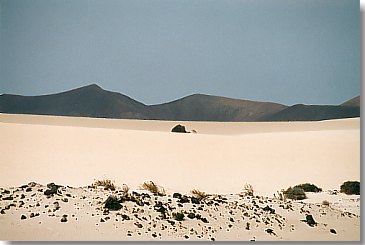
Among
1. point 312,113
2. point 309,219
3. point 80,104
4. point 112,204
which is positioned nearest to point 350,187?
point 309,219

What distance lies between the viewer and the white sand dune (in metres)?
2.85

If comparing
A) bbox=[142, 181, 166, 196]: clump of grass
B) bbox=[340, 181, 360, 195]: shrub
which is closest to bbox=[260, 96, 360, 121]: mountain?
bbox=[340, 181, 360, 195]: shrub

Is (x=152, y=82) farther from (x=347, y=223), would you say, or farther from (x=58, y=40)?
(x=347, y=223)

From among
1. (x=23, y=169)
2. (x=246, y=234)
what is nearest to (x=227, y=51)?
(x=246, y=234)

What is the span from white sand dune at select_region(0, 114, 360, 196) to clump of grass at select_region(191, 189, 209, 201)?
25 millimetres

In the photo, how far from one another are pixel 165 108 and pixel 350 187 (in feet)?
3.10

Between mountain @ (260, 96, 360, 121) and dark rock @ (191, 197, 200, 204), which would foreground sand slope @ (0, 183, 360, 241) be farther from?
mountain @ (260, 96, 360, 121)

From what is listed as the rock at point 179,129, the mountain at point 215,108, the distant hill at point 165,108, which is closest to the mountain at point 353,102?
the distant hill at point 165,108

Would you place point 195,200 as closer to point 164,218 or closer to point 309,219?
point 164,218

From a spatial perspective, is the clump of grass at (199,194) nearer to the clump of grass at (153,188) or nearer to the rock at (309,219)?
the clump of grass at (153,188)

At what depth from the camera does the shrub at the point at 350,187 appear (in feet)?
9.41

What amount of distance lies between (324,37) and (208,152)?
773mm

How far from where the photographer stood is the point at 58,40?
2889 mm

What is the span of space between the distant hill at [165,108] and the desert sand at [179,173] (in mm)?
38
